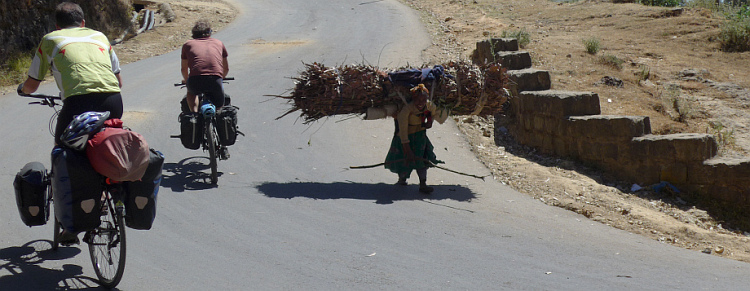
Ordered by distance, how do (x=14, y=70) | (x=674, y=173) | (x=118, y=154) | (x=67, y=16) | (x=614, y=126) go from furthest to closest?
(x=14, y=70) → (x=614, y=126) → (x=674, y=173) → (x=67, y=16) → (x=118, y=154)

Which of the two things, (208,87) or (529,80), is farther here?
(529,80)

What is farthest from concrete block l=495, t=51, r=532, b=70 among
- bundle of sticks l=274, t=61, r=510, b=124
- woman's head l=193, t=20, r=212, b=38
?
woman's head l=193, t=20, r=212, b=38

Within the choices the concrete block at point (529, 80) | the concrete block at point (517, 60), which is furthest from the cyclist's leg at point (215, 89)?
the concrete block at point (517, 60)

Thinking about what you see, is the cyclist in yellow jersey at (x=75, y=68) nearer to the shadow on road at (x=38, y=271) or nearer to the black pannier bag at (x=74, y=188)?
the black pannier bag at (x=74, y=188)

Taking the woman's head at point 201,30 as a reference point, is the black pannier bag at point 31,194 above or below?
below

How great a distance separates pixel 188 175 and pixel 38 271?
10.1ft

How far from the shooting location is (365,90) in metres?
7.62

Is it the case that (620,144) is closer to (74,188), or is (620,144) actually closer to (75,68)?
(75,68)

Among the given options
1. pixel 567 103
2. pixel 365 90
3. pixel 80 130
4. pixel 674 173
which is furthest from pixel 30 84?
pixel 674 173

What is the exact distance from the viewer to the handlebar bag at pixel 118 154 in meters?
4.34

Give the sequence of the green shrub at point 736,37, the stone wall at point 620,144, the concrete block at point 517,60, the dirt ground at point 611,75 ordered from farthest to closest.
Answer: the green shrub at point 736,37 < the concrete block at point 517,60 < the stone wall at point 620,144 < the dirt ground at point 611,75

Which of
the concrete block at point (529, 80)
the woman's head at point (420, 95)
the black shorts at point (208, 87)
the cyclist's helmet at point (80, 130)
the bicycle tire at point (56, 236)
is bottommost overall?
the concrete block at point (529, 80)

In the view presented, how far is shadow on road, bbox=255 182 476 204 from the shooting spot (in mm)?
7504

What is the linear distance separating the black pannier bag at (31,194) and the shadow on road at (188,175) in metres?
2.51
